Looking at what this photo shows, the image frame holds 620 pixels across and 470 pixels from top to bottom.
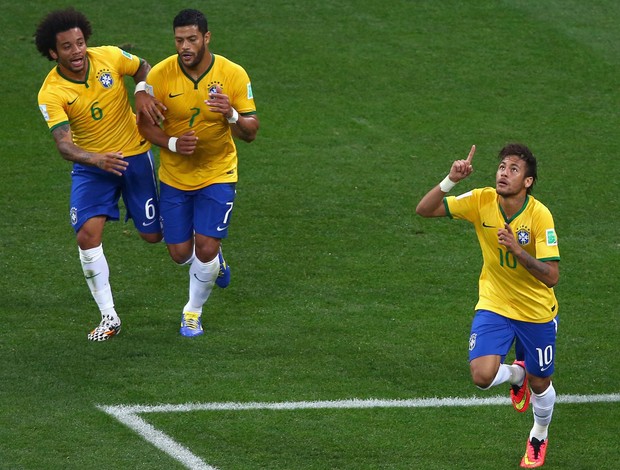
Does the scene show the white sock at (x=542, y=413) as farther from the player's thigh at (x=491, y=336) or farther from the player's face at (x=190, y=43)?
the player's face at (x=190, y=43)

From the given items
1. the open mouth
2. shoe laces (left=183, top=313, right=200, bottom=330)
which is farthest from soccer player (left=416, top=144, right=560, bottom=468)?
the open mouth

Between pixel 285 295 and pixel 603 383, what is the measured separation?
294 centimetres

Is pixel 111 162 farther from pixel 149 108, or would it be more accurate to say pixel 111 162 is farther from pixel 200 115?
pixel 200 115

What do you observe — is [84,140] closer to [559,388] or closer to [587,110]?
[559,388]

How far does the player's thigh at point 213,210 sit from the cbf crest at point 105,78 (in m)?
1.12

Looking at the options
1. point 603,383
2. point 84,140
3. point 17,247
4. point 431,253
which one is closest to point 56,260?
point 17,247

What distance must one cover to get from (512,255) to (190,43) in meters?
3.04

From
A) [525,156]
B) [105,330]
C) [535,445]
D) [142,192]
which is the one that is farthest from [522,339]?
[142,192]

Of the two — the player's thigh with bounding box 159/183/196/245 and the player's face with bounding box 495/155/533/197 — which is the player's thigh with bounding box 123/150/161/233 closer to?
the player's thigh with bounding box 159/183/196/245

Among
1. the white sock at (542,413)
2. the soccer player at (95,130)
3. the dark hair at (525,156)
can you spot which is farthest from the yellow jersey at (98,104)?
the white sock at (542,413)

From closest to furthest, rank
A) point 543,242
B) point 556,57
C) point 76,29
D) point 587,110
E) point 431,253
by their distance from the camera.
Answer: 1. point 543,242
2. point 76,29
3. point 431,253
4. point 587,110
5. point 556,57

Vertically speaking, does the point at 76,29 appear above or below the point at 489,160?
above

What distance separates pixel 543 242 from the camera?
307 inches

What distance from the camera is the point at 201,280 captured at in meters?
9.91
